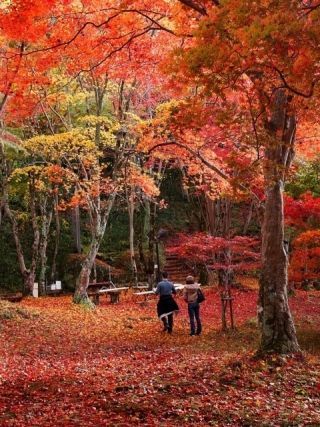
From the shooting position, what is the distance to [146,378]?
28.1ft

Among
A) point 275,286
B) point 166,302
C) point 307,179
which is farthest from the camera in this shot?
point 307,179

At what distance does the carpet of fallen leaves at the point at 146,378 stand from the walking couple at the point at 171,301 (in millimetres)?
337

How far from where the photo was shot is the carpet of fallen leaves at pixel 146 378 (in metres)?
6.61

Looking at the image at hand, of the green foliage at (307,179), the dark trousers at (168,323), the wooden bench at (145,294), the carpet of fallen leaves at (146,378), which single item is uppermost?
the green foliage at (307,179)

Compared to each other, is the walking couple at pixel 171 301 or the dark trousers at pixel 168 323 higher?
the walking couple at pixel 171 301

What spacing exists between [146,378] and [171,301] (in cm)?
626

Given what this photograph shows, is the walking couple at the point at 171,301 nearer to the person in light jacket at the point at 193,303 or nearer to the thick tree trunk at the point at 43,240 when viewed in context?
the person in light jacket at the point at 193,303

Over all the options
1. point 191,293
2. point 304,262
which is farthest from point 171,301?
point 304,262

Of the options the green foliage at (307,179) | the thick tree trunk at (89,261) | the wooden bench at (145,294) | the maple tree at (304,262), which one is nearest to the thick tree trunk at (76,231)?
the wooden bench at (145,294)

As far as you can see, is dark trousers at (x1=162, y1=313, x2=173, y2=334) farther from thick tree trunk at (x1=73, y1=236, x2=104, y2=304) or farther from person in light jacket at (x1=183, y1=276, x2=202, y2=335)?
thick tree trunk at (x1=73, y1=236, x2=104, y2=304)

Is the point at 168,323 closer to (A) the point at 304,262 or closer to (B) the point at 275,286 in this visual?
(A) the point at 304,262

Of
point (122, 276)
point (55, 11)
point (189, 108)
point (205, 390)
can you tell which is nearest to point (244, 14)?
point (189, 108)

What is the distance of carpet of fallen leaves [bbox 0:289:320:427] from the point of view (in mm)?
6613

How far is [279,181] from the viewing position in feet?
31.0
